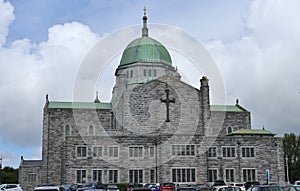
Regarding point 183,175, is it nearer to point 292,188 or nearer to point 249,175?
point 249,175

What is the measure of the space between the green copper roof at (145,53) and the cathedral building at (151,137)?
0.16 meters

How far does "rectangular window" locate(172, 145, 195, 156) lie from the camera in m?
60.0

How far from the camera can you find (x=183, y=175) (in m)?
59.6

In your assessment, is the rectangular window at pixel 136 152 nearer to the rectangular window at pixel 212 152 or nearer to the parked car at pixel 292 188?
the rectangular window at pixel 212 152

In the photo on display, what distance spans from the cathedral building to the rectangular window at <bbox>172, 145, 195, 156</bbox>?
12 cm

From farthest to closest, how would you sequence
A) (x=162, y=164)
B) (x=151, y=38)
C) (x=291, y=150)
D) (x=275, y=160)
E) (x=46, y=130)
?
(x=291, y=150) → (x=151, y=38) → (x=46, y=130) → (x=275, y=160) → (x=162, y=164)

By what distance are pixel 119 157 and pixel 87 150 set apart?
13.3ft

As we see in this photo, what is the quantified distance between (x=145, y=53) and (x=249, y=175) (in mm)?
27153

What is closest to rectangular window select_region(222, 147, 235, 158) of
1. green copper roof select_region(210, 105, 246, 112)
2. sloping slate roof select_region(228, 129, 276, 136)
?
sloping slate roof select_region(228, 129, 276, 136)

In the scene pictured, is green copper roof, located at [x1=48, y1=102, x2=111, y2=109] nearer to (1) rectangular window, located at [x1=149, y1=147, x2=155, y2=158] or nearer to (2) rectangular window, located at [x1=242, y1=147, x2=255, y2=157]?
(1) rectangular window, located at [x1=149, y1=147, x2=155, y2=158]

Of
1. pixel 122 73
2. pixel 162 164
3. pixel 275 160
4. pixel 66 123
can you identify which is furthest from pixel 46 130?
pixel 275 160

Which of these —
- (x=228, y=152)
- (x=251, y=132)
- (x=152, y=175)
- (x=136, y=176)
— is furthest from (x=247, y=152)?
(x=136, y=176)

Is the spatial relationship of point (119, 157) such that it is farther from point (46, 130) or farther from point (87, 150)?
point (46, 130)

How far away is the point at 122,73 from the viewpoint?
7850 cm
